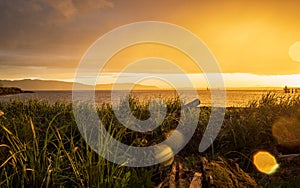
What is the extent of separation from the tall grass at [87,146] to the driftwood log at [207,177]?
0.96m

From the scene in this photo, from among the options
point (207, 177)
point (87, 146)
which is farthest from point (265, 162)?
point (87, 146)

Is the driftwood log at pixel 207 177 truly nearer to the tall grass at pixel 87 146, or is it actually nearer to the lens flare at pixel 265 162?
the tall grass at pixel 87 146

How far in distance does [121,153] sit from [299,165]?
3.42 metres

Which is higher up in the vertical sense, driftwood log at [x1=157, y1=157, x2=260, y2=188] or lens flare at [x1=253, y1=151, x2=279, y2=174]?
driftwood log at [x1=157, y1=157, x2=260, y2=188]

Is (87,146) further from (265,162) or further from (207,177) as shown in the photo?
(265,162)

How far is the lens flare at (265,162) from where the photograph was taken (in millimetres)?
6460

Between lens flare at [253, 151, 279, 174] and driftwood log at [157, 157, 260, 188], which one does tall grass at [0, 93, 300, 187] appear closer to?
lens flare at [253, 151, 279, 174]

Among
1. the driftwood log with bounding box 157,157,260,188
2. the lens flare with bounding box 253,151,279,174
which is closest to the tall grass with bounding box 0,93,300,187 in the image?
the lens flare with bounding box 253,151,279,174

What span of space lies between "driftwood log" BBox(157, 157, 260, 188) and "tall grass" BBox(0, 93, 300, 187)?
961 mm

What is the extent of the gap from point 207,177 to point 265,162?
11.5 ft

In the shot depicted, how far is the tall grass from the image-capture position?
4.45 metres

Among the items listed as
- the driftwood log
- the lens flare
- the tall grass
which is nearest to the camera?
the driftwood log

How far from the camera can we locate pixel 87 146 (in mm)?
4602

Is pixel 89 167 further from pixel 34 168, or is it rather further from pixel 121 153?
pixel 121 153
